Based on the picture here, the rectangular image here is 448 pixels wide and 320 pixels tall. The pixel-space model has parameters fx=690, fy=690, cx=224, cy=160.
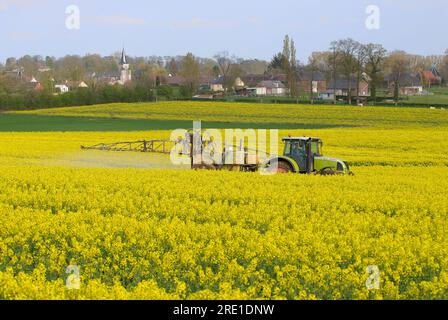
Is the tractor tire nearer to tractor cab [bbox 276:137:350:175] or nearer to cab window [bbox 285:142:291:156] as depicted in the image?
tractor cab [bbox 276:137:350:175]

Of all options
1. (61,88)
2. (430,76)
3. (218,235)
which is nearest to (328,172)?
(218,235)

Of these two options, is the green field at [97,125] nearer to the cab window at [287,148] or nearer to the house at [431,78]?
the cab window at [287,148]

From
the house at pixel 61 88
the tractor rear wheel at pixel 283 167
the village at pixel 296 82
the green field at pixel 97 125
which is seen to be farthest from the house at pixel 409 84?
the tractor rear wheel at pixel 283 167

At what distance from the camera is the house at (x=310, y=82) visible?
408ft

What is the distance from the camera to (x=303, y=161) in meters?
23.9

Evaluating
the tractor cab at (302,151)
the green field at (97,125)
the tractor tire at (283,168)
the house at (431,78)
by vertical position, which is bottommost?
the green field at (97,125)

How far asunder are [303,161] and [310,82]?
343 ft

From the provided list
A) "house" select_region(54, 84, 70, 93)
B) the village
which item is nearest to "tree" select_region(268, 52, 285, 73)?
the village

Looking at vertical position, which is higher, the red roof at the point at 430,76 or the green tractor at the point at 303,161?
the red roof at the point at 430,76

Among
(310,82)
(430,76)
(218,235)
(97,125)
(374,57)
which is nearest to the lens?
(218,235)

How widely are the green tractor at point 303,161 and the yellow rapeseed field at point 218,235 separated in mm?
1553

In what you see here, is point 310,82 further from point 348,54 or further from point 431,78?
point 431,78

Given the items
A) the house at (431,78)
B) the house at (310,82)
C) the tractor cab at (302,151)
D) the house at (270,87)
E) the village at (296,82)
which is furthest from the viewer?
the house at (431,78)

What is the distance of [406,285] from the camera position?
10.8 meters
